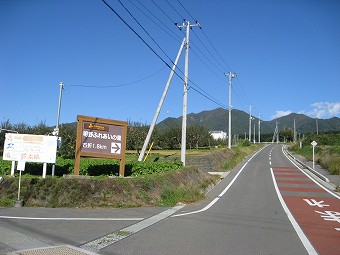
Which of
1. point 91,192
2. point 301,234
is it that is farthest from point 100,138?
point 301,234

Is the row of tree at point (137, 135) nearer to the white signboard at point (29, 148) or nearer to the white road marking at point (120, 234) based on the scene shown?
the white signboard at point (29, 148)

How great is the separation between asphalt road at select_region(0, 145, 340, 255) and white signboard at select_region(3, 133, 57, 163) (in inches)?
124

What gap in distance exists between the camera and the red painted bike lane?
8102 mm

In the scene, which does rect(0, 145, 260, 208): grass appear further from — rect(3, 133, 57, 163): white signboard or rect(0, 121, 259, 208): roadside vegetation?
rect(3, 133, 57, 163): white signboard

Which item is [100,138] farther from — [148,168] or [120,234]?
[120,234]

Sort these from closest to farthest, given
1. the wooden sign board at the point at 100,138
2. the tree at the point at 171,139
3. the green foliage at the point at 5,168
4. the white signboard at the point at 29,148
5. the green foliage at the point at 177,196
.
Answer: the green foliage at the point at 177,196
the white signboard at the point at 29,148
the wooden sign board at the point at 100,138
the green foliage at the point at 5,168
the tree at the point at 171,139

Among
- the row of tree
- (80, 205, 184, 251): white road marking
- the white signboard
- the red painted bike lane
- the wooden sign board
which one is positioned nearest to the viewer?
(80, 205, 184, 251): white road marking

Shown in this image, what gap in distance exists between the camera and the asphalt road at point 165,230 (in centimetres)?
729

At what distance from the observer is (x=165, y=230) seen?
9039 mm

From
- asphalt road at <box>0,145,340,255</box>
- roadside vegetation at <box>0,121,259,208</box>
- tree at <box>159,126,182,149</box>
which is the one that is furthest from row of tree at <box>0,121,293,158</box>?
asphalt road at <box>0,145,340,255</box>

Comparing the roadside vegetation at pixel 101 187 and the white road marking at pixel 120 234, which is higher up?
the roadside vegetation at pixel 101 187

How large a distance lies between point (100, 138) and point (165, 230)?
8.11 m

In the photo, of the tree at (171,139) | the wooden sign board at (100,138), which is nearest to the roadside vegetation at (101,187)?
the wooden sign board at (100,138)

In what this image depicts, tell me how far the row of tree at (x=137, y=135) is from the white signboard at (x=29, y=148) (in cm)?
2261
